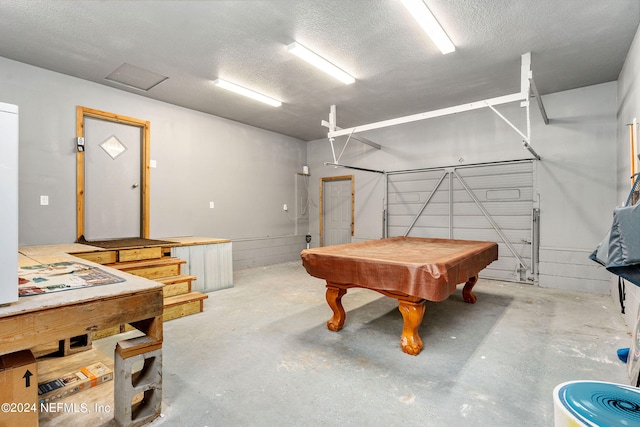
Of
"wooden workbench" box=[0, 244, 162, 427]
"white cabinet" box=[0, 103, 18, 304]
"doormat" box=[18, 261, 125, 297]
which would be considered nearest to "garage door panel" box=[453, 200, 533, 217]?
"wooden workbench" box=[0, 244, 162, 427]

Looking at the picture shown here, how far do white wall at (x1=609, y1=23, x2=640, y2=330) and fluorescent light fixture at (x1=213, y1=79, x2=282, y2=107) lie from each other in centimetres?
454

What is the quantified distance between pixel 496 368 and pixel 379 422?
1.22 meters

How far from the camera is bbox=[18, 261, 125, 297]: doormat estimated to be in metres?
1.65

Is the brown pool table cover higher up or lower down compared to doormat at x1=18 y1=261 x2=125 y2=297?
lower down

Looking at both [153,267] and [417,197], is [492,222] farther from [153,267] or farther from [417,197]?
[153,267]

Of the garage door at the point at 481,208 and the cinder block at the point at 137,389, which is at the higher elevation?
the garage door at the point at 481,208

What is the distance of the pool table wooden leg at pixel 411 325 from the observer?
2.67 meters

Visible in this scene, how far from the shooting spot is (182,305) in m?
3.70

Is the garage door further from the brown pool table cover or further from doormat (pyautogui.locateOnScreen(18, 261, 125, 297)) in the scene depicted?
doormat (pyautogui.locateOnScreen(18, 261, 125, 297))

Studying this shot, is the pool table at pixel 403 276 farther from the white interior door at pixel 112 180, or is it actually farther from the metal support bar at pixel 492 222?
the white interior door at pixel 112 180

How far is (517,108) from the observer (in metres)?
5.31

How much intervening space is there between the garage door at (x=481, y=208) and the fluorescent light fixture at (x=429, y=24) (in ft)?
9.29

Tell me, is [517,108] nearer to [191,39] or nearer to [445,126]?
[445,126]

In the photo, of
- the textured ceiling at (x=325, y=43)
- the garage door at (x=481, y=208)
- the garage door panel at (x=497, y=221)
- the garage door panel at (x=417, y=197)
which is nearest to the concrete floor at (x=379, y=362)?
the garage door at (x=481, y=208)
